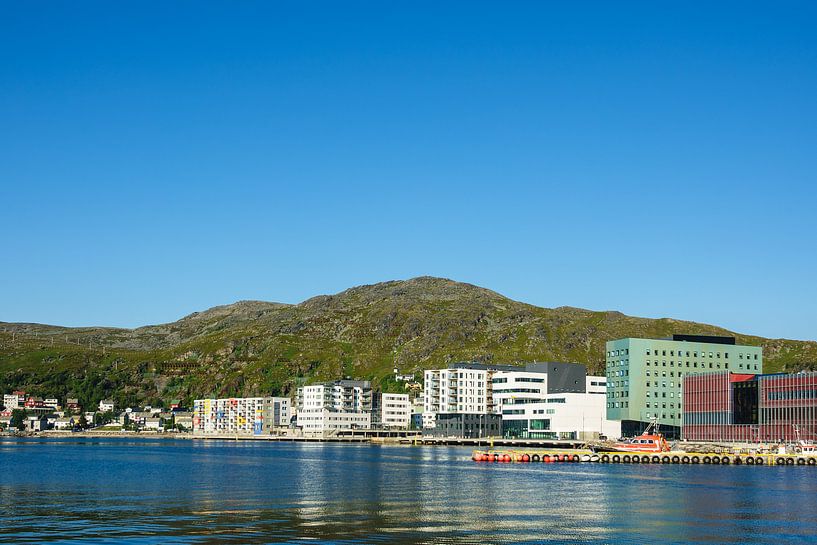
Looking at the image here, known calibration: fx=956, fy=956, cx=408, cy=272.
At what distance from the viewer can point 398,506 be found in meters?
79.4

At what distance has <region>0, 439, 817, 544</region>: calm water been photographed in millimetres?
61688

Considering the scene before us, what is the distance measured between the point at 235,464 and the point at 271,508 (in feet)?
249

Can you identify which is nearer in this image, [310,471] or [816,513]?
[816,513]

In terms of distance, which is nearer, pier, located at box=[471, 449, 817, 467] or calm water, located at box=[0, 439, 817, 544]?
calm water, located at box=[0, 439, 817, 544]

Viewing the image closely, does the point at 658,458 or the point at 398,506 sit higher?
the point at 398,506

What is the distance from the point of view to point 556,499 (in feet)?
294

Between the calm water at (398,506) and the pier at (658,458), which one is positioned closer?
the calm water at (398,506)

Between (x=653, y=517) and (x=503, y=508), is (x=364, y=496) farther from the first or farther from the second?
(x=653, y=517)

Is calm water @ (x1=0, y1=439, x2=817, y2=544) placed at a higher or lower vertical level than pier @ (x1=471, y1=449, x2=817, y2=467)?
higher

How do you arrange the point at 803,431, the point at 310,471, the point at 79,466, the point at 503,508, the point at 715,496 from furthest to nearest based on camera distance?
the point at 803,431 → the point at 79,466 → the point at 310,471 → the point at 715,496 → the point at 503,508

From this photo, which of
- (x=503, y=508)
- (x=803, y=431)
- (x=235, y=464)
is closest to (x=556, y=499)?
(x=503, y=508)

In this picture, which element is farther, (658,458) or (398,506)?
(658,458)

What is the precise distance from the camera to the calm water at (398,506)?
61688 millimetres

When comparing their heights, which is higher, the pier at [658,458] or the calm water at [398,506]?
the calm water at [398,506]
